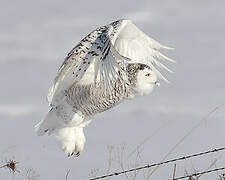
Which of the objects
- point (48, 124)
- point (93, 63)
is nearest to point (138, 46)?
point (93, 63)

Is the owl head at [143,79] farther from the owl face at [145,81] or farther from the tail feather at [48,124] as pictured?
the tail feather at [48,124]

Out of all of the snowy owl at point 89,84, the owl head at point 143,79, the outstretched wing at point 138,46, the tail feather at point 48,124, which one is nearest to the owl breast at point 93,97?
the snowy owl at point 89,84

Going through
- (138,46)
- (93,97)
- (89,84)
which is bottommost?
(93,97)

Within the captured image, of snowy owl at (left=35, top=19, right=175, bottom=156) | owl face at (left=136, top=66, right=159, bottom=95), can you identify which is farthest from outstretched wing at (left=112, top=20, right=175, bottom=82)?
owl face at (left=136, top=66, right=159, bottom=95)

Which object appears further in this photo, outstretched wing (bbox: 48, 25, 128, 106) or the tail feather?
the tail feather

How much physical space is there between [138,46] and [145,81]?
67 cm

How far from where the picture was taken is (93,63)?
648 centimetres

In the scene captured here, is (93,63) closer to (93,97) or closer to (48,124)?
(93,97)

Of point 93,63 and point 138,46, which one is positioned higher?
point 138,46

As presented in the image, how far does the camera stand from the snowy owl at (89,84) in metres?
6.48

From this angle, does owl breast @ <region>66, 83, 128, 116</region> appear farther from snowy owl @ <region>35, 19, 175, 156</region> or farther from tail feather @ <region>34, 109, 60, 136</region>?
tail feather @ <region>34, 109, 60, 136</region>

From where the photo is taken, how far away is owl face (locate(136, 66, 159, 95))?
685 cm

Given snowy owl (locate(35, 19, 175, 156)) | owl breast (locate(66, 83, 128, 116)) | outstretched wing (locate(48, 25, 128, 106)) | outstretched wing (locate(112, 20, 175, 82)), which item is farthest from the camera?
outstretched wing (locate(112, 20, 175, 82))

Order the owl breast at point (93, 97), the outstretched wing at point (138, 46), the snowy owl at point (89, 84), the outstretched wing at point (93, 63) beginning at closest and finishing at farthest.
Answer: the outstretched wing at point (93, 63) < the snowy owl at point (89, 84) < the owl breast at point (93, 97) < the outstretched wing at point (138, 46)
